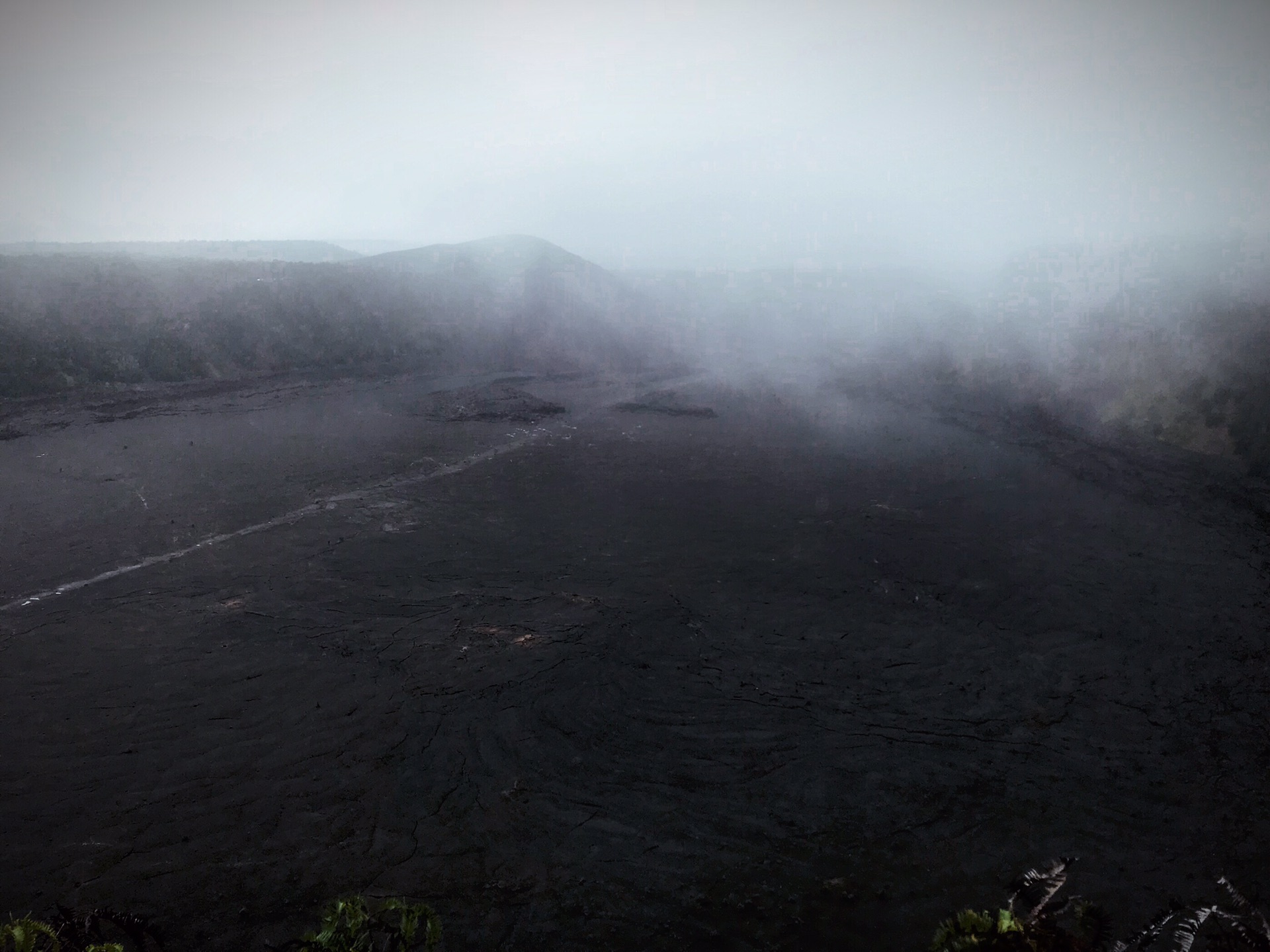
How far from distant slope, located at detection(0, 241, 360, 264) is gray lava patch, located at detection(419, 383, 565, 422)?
3742cm

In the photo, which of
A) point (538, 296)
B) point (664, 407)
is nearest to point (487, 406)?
point (664, 407)

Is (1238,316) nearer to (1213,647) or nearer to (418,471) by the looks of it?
(1213,647)

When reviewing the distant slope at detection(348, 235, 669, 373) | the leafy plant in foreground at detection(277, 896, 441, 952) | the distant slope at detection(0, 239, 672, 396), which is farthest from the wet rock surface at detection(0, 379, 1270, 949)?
the distant slope at detection(348, 235, 669, 373)

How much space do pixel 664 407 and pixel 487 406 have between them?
22.6 ft

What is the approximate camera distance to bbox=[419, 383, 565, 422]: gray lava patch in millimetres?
25875

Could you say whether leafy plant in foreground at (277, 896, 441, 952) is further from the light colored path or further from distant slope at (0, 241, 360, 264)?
distant slope at (0, 241, 360, 264)

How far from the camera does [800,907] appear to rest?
6699 mm

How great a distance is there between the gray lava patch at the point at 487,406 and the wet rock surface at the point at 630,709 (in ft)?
28.0

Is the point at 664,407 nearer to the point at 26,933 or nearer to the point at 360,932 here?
the point at 360,932

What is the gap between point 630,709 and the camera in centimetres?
956

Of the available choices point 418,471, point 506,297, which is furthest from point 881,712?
point 506,297

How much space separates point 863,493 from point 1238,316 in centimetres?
1876

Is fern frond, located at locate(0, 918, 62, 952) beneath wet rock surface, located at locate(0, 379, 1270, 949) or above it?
above

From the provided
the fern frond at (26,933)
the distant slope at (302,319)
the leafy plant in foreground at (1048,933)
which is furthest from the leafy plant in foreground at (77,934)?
the distant slope at (302,319)
